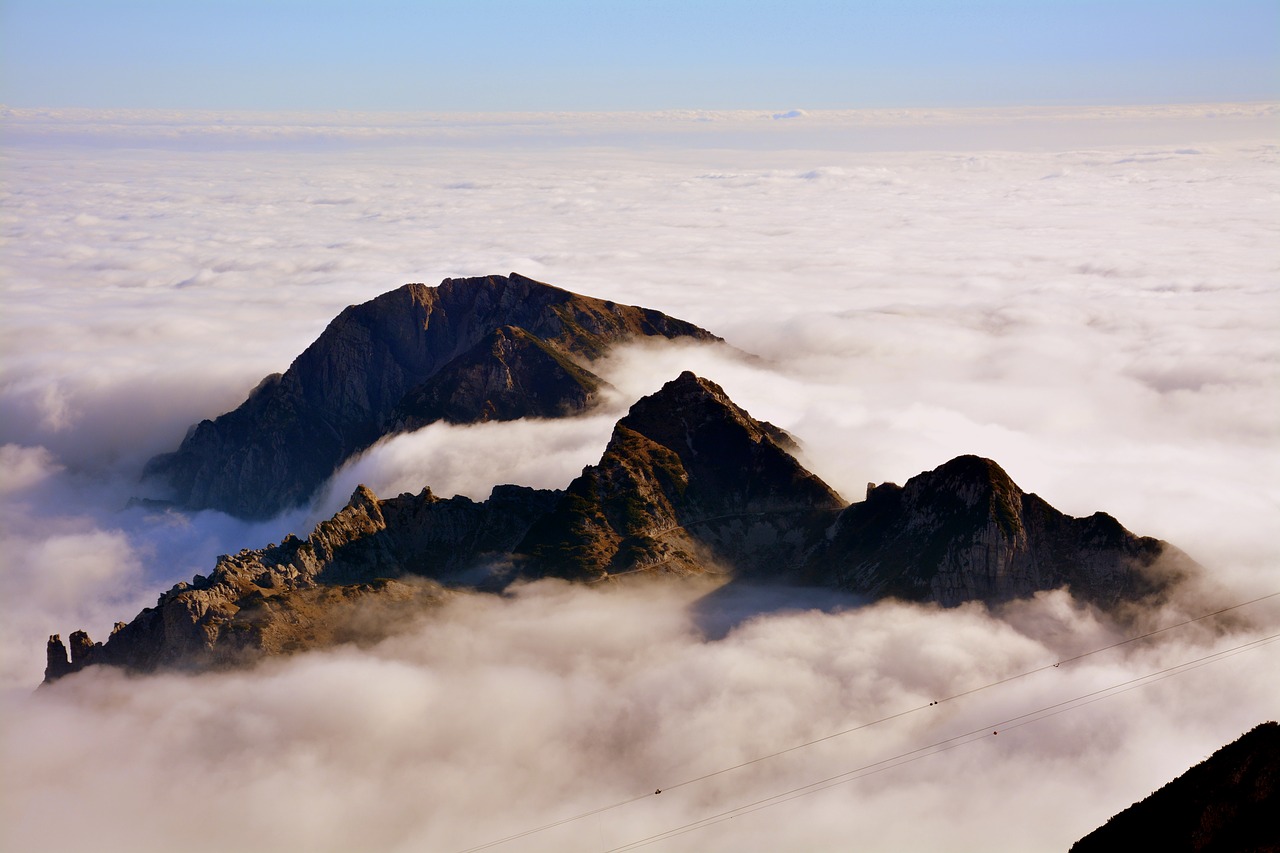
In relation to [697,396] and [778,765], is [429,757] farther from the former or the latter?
[697,396]

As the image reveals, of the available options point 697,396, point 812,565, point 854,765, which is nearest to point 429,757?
point 854,765

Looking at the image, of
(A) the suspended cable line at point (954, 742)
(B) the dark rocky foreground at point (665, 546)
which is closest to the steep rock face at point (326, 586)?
(B) the dark rocky foreground at point (665, 546)

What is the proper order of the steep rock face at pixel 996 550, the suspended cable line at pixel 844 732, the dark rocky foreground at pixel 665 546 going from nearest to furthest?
the suspended cable line at pixel 844 732, the dark rocky foreground at pixel 665 546, the steep rock face at pixel 996 550

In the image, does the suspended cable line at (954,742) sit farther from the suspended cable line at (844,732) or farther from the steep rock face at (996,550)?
the steep rock face at (996,550)

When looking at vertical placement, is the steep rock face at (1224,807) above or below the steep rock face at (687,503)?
above

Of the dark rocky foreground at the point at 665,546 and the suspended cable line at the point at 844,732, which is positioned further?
the dark rocky foreground at the point at 665,546

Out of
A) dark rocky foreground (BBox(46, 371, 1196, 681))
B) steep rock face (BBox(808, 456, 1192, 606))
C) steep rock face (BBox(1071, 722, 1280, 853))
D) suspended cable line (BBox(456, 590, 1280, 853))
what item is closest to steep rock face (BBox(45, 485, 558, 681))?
dark rocky foreground (BBox(46, 371, 1196, 681))

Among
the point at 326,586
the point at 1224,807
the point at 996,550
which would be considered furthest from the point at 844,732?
the point at 1224,807

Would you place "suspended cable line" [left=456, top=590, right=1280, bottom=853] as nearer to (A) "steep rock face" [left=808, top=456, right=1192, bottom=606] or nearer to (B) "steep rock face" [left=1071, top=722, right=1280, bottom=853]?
(A) "steep rock face" [left=808, top=456, right=1192, bottom=606]
